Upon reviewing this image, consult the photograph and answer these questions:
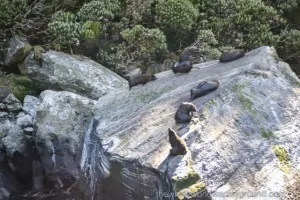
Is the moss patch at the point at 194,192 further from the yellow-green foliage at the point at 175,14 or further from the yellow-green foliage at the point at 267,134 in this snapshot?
the yellow-green foliage at the point at 175,14

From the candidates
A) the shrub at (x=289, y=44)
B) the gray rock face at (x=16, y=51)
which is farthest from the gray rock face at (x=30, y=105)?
the shrub at (x=289, y=44)

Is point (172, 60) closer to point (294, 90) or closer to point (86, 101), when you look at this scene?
point (86, 101)

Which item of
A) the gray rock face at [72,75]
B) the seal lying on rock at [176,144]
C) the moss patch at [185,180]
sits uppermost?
the seal lying on rock at [176,144]

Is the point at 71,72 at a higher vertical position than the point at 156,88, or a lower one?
lower

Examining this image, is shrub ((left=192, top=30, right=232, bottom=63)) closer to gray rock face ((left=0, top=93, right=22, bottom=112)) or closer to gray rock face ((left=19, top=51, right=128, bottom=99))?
gray rock face ((left=19, top=51, right=128, bottom=99))

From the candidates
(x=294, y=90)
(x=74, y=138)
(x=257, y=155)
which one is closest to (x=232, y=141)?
(x=257, y=155)

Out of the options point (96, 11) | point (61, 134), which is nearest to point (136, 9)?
point (96, 11)
